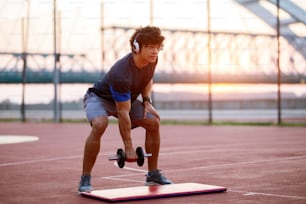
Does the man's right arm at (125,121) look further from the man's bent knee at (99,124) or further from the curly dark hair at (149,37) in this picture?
the curly dark hair at (149,37)

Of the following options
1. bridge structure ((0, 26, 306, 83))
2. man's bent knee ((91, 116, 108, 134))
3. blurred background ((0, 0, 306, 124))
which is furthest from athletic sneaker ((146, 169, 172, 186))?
bridge structure ((0, 26, 306, 83))

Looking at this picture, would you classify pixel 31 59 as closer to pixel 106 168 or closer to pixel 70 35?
pixel 70 35

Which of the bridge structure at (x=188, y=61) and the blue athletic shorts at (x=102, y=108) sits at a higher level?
the bridge structure at (x=188, y=61)

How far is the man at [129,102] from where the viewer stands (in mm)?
6340

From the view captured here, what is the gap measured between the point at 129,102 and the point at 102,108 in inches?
16.6

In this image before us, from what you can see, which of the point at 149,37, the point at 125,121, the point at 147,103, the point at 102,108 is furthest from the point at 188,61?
the point at 125,121

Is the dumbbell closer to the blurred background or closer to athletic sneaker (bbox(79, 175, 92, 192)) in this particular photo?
athletic sneaker (bbox(79, 175, 92, 192))

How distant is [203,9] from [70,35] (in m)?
7.86

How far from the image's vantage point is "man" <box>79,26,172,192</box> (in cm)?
634

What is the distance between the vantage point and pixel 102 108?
669 centimetres

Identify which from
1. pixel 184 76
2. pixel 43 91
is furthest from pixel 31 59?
pixel 184 76

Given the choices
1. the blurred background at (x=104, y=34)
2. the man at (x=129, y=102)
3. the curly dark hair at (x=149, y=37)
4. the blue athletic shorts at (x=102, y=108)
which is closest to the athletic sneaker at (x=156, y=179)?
the man at (x=129, y=102)

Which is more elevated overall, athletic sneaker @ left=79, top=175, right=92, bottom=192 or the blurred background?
the blurred background

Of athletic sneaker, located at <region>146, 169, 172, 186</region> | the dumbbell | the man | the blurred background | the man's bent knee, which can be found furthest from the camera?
the blurred background
